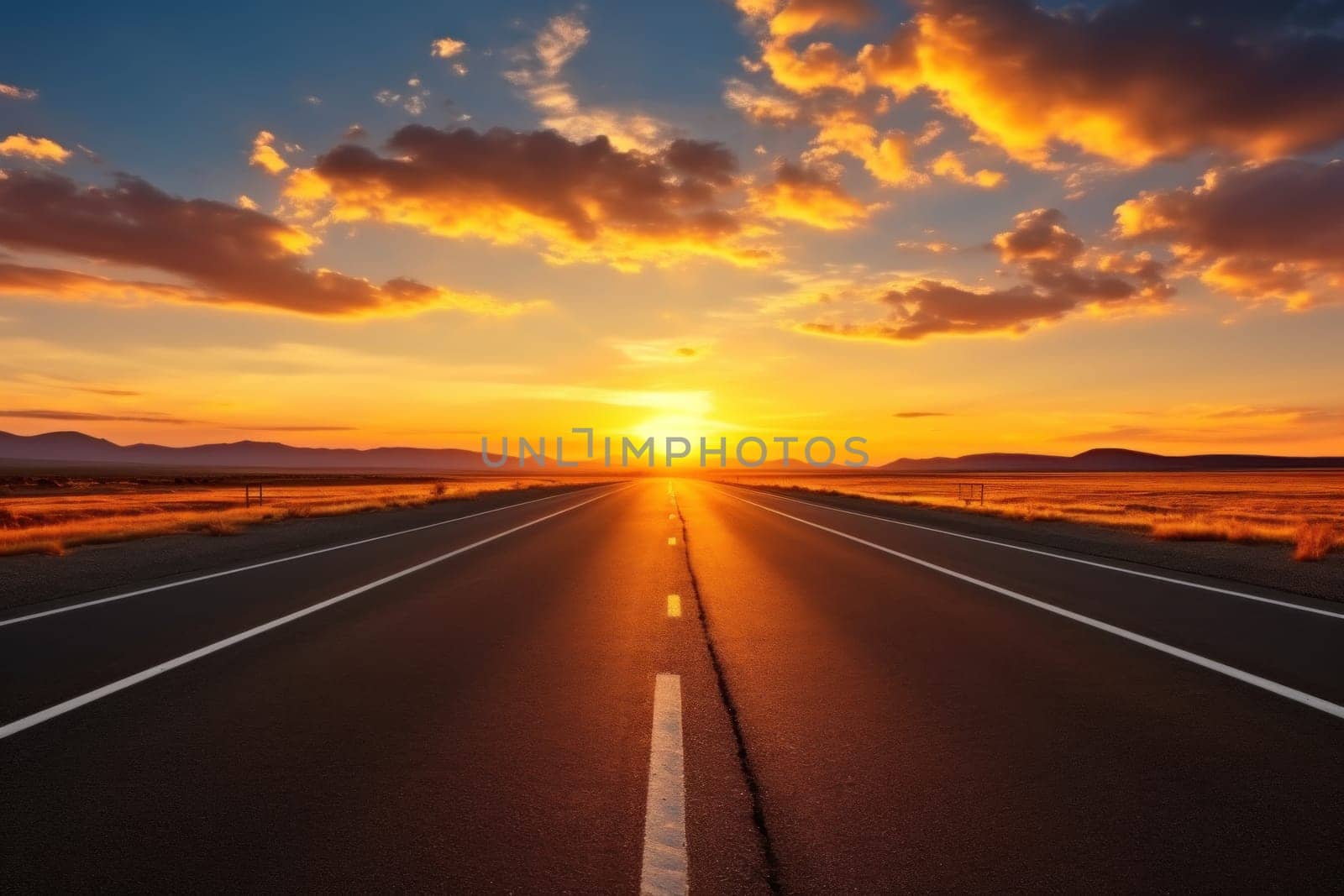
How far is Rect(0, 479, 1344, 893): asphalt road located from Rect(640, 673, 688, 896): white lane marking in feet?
0.05

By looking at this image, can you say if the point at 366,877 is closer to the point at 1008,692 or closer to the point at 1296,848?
the point at 1296,848

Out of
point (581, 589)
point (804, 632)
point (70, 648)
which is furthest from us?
point (581, 589)

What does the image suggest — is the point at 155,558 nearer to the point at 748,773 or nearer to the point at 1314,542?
the point at 748,773

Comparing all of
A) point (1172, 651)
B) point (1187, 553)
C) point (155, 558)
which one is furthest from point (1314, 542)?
point (155, 558)

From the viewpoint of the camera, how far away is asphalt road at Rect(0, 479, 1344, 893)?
128 inches

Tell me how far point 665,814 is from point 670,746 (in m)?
0.96

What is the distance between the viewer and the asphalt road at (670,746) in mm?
3248

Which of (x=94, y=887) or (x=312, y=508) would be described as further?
(x=312, y=508)

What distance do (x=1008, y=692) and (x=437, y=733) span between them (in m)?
3.77

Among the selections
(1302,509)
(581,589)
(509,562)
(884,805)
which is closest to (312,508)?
(509,562)

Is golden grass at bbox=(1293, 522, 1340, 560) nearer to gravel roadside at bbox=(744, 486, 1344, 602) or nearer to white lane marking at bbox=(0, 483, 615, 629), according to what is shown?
gravel roadside at bbox=(744, 486, 1344, 602)

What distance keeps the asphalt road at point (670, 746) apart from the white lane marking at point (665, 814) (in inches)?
0.6

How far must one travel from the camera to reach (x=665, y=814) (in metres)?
3.68

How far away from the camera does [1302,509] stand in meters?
45.7
